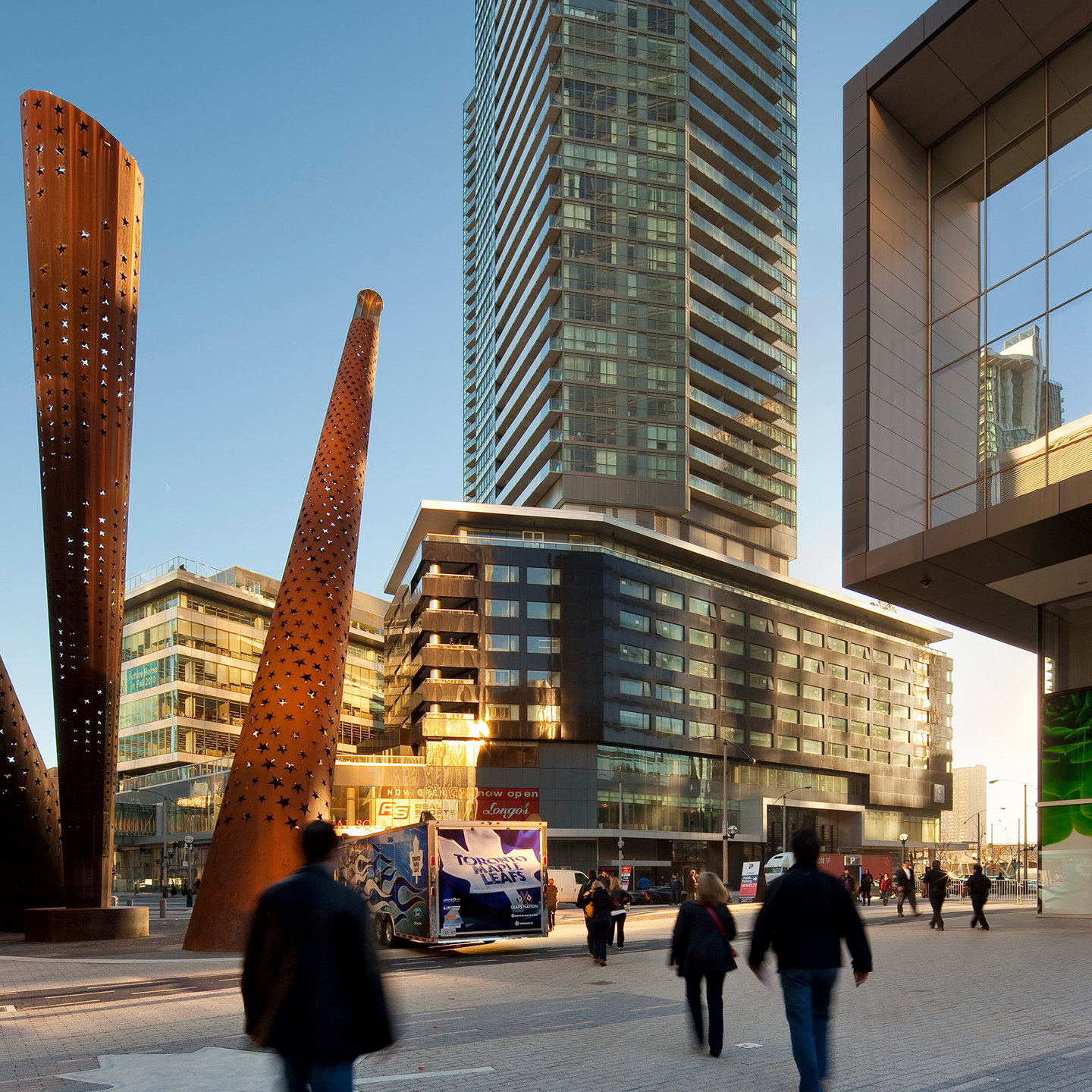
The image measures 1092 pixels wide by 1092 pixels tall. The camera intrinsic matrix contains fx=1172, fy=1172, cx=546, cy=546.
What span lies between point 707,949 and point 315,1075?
5.87m

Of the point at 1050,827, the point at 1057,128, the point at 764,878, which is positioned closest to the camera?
the point at 1057,128

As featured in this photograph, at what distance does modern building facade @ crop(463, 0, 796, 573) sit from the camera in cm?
10338

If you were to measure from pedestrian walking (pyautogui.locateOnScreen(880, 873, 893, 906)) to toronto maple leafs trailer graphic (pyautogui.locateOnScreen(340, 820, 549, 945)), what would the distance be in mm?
32143

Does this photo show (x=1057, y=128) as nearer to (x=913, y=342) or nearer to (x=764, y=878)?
(x=913, y=342)

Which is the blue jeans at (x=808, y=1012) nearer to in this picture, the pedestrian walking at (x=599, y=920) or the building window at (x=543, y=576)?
the pedestrian walking at (x=599, y=920)

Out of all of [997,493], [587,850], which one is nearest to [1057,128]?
[997,493]

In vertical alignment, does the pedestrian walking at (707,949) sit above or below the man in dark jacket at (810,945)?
below

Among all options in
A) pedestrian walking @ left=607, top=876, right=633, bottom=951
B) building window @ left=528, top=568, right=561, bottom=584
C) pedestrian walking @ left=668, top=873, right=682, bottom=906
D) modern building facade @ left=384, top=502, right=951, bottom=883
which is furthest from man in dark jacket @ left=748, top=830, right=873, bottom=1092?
building window @ left=528, top=568, right=561, bottom=584

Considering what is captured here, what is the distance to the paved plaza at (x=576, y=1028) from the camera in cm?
865

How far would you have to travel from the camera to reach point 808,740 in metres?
102

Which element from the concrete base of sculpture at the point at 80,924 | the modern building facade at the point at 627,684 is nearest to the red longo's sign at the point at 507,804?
the modern building facade at the point at 627,684

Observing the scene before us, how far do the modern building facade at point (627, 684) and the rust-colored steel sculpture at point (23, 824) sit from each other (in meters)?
47.3

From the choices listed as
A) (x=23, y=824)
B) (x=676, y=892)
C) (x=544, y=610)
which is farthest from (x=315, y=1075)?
(x=544, y=610)

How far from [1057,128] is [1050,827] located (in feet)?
57.7
